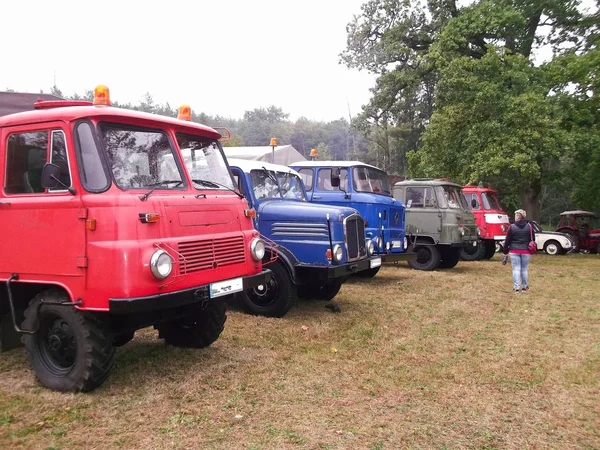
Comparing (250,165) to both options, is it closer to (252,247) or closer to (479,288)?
(252,247)

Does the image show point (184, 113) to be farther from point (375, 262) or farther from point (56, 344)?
point (375, 262)

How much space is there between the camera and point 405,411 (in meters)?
4.14

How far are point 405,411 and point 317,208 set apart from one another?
3.72m

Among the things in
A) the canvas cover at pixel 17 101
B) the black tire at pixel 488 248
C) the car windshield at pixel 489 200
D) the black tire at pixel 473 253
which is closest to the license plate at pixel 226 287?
the canvas cover at pixel 17 101

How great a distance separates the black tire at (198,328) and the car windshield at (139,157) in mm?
1440

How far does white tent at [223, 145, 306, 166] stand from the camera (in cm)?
1478

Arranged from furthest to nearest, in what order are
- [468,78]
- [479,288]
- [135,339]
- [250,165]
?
[468,78] < [479,288] < [250,165] < [135,339]

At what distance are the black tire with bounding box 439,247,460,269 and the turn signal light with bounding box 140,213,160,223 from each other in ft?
33.5

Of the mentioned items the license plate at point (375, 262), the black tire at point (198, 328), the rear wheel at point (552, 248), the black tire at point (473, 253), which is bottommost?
the rear wheel at point (552, 248)

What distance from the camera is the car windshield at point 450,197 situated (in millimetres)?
12508

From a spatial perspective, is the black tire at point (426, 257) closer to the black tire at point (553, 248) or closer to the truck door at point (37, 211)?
the black tire at point (553, 248)

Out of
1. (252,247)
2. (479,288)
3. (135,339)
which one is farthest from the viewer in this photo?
(479,288)

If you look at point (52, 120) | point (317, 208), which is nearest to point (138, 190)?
point (52, 120)

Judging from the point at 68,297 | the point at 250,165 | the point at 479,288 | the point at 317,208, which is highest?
the point at 250,165
